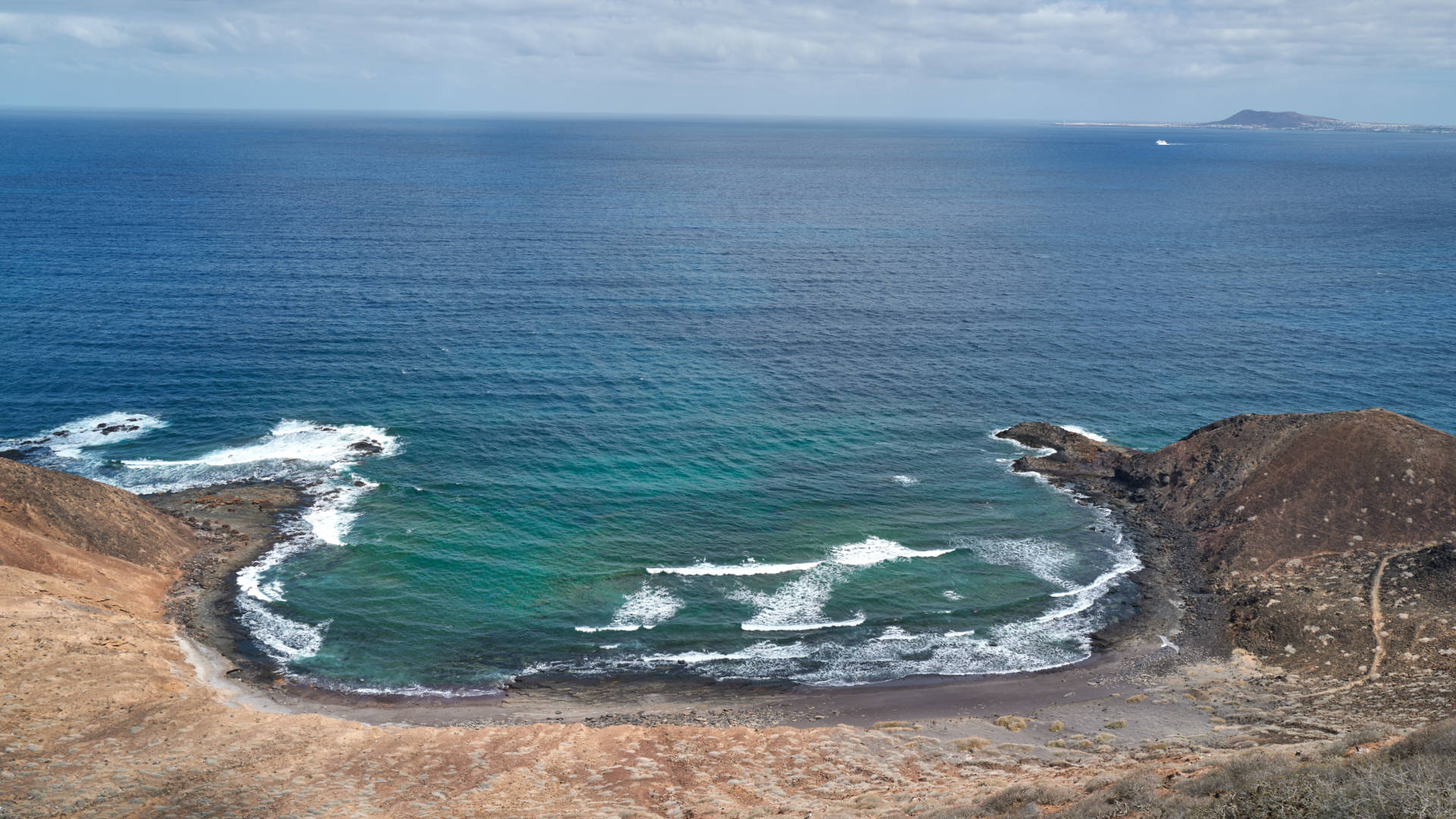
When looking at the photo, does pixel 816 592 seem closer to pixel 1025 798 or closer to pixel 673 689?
pixel 673 689

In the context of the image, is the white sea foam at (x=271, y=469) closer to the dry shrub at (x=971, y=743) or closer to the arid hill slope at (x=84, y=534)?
the arid hill slope at (x=84, y=534)

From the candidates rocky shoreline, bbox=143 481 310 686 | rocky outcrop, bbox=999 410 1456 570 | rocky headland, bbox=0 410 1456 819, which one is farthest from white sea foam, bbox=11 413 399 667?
rocky outcrop, bbox=999 410 1456 570

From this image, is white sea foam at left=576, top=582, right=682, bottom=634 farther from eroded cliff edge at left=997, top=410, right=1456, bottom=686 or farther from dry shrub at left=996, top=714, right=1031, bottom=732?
eroded cliff edge at left=997, top=410, right=1456, bottom=686

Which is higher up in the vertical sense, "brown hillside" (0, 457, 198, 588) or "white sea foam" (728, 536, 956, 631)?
"brown hillside" (0, 457, 198, 588)

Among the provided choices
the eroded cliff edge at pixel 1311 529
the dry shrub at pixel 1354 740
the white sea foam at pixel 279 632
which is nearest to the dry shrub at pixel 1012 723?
the dry shrub at pixel 1354 740

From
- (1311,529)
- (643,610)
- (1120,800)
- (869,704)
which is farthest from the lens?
(1311,529)

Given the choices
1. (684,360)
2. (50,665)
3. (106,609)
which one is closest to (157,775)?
(50,665)

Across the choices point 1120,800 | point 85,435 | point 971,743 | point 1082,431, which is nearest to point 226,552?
point 85,435
